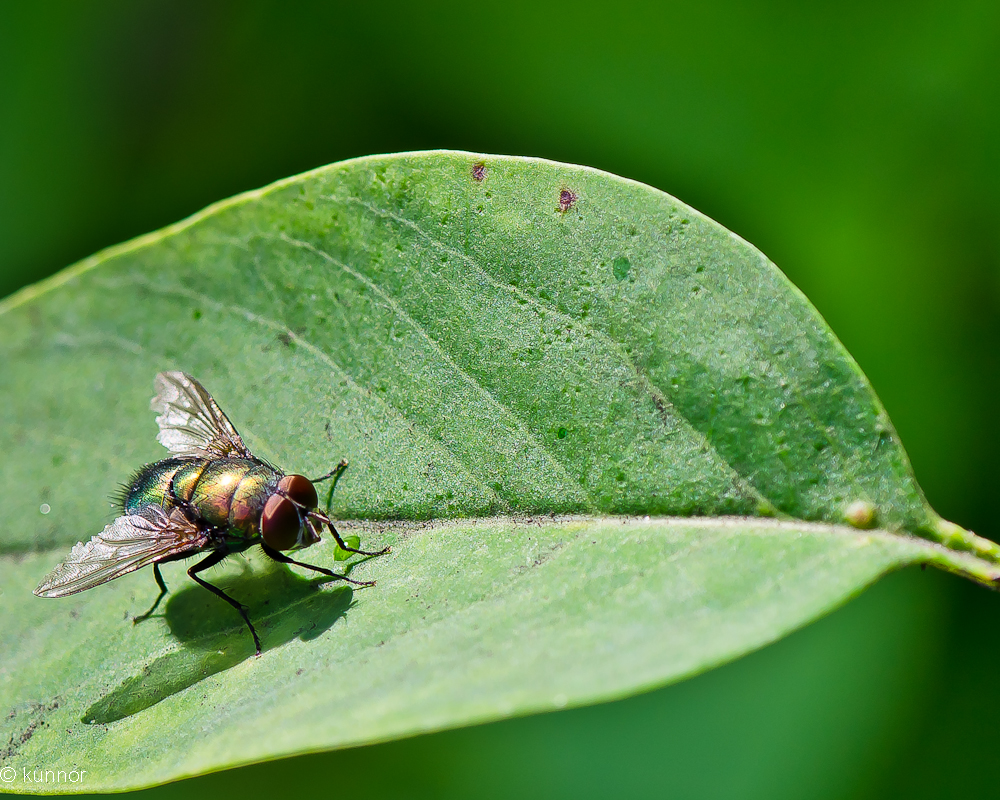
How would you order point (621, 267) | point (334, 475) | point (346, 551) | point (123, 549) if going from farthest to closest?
1. point (123, 549)
2. point (334, 475)
3. point (346, 551)
4. point (621, 267)

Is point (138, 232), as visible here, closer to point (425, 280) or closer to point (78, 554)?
point (78, 554)

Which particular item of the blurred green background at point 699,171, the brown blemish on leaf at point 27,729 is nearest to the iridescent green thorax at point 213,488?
the brown blemish on leaf at point 27,729

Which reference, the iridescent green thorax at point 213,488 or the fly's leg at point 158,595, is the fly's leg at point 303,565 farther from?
the fly's leg at point 158,595

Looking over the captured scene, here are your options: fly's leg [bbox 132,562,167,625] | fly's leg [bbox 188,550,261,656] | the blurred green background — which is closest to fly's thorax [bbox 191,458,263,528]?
fly's leg [bbox 188,550,261,656]

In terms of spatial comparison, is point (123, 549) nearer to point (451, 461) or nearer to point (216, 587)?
point (216, 587)

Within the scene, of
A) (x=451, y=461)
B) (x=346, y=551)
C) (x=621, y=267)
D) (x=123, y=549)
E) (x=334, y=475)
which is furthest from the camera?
(x=123, y=549)

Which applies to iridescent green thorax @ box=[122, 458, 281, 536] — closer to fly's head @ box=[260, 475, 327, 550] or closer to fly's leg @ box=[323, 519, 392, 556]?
fly's head @ box=[260, 475, 327, 550]

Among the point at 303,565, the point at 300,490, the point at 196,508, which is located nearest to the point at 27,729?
the point at 196,508
